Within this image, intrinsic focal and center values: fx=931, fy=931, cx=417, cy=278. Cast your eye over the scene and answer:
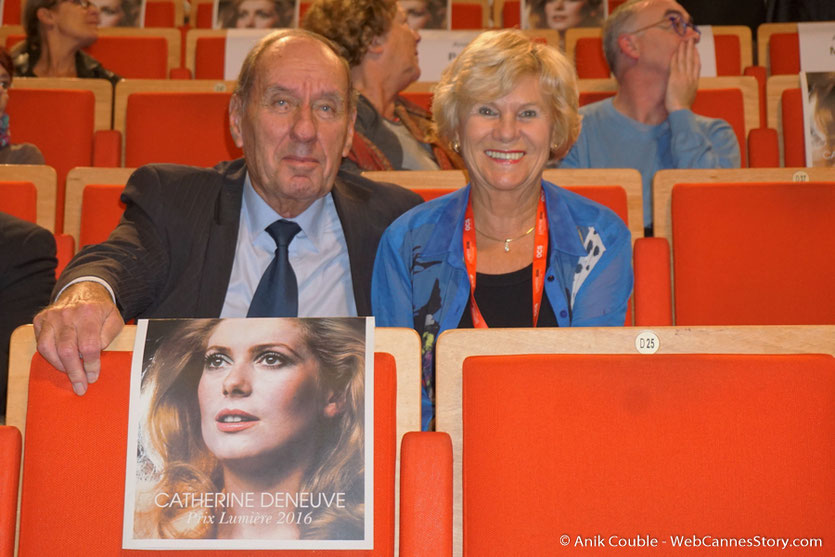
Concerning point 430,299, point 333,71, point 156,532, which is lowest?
point 156,532

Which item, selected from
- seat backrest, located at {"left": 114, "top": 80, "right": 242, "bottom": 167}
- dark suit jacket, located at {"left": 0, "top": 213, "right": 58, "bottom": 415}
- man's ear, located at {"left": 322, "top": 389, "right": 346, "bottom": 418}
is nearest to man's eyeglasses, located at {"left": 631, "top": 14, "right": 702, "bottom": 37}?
seat backrest, located at {"left": 114, "top": 80, "right": 242, "bottom": 167}

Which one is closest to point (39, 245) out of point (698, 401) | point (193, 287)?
point (193, 287)

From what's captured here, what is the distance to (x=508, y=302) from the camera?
5.63 feet

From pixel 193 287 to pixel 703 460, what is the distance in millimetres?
933

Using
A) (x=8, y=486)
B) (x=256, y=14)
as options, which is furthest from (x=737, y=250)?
(x=256, y=14)

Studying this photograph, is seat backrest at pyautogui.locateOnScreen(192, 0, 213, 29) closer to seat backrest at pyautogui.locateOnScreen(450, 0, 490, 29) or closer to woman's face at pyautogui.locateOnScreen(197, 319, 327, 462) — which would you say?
seat backrest at pyautogui.locateOnScreen(450, 0, 490, 29)

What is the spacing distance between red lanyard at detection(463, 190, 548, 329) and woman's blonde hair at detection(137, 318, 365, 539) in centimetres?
59

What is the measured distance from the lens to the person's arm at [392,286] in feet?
5.54

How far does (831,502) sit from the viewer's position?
105 centimetres

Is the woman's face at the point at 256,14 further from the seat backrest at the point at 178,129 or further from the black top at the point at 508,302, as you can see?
the black top at the point at 508,302

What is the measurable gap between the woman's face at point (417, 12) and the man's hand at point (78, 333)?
11.2 ft

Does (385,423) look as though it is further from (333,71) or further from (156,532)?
(333,71)

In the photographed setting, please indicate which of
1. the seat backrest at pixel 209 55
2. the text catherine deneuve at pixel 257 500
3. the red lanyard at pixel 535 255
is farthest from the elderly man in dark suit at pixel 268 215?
the seat backrest at pixel 209 55

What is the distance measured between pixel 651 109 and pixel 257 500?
2.10m
